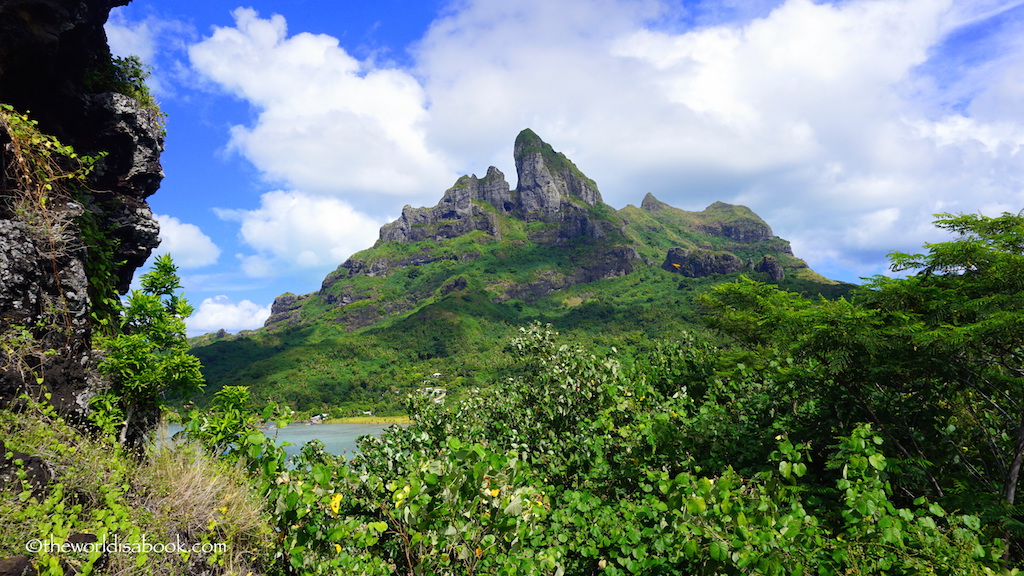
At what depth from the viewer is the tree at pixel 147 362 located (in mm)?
A: 8328

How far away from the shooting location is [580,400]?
7840 millimetres

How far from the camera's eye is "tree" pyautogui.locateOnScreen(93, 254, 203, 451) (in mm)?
8328

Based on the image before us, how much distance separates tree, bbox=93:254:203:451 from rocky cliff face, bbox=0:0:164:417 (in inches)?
20.6

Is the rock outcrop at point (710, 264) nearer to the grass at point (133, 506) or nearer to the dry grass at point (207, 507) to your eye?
the dry grass at point (207, 507)

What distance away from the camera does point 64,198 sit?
955 cm

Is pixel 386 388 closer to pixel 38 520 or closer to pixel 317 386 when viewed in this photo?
pixel 317 386

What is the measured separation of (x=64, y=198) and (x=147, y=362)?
439 cm

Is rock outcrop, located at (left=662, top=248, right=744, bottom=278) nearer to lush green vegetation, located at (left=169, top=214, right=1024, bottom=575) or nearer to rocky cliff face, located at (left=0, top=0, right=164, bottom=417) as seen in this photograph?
lush green vegetation, located at (left=169, top=214, right=1024, bottom=575)

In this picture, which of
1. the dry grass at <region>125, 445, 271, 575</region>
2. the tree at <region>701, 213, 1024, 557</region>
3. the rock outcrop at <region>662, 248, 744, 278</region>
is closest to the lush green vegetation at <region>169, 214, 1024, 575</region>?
the tree at <region>701, 213, 1024, 557</region>

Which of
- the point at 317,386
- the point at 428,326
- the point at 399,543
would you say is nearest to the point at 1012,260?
the point at 399,543

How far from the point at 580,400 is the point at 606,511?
3.60m

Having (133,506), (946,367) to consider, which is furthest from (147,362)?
(946,367)

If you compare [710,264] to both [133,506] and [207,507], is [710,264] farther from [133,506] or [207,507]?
[133,506]

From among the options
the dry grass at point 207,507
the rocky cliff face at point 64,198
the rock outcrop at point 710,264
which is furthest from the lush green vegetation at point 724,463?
the rock outcrop at point 710,264
